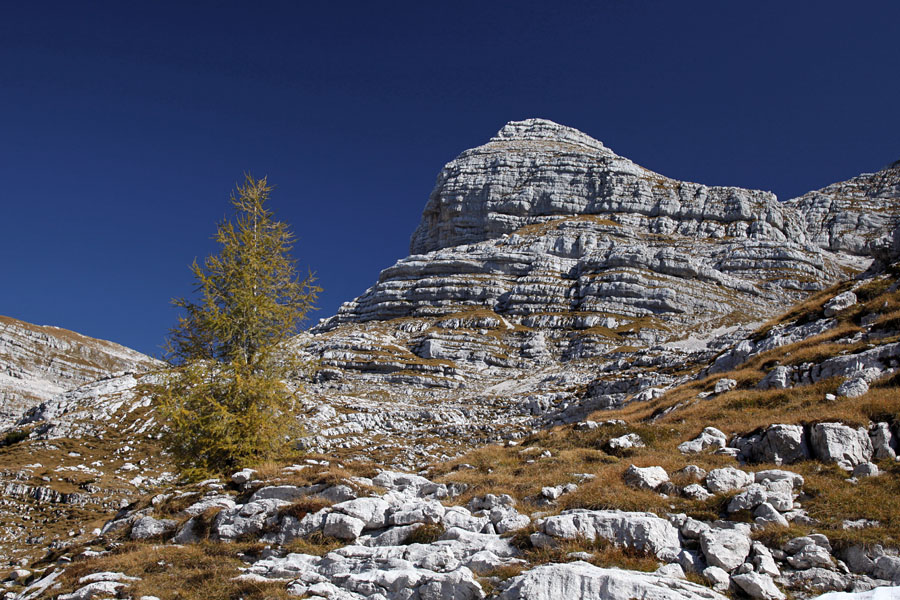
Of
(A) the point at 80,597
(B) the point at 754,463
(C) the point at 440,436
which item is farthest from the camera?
(C) the point at 440,436

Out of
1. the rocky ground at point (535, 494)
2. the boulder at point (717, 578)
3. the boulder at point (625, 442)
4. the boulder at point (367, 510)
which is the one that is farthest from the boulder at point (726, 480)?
the boulder at point (367, 510)

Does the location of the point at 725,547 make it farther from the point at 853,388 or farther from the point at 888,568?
the point at 853,388

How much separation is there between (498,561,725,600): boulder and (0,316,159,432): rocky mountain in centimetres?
15194

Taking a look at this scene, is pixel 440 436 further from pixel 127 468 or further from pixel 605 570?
pixel 605 570

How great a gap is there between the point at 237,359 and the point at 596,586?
527 inches

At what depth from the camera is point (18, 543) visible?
28797 millimetres

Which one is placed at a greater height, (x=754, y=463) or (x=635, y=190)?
(x=635, y=190)

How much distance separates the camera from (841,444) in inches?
543

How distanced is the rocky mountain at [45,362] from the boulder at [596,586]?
152 m

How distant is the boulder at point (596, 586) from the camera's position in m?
7.77

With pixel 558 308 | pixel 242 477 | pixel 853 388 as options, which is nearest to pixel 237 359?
pixel 242 477

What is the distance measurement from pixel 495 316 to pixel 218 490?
106891mm

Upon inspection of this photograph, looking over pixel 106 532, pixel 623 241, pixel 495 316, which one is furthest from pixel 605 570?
pixel 623 241

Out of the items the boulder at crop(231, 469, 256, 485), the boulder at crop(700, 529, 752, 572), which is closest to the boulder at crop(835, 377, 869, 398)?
the boulder at crop(700, 529, 752, 572)
